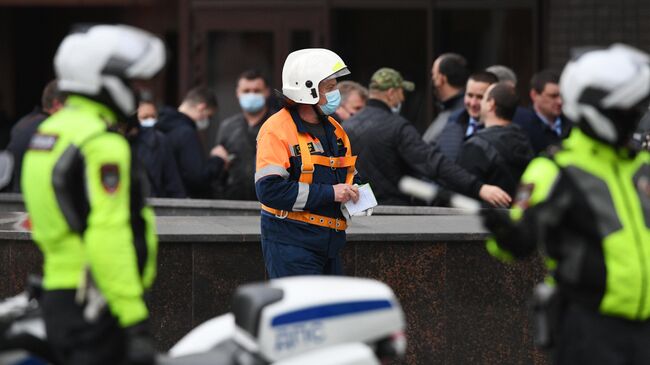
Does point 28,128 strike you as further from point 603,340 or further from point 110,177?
point 603,340

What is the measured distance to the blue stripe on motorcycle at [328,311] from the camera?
535cm

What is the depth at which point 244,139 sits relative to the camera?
1197 centimetres

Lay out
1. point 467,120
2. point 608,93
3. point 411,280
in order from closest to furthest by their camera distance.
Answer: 1. point 608,93
2. point 411,280
3. point 467,120

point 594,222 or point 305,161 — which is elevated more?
point 305,161

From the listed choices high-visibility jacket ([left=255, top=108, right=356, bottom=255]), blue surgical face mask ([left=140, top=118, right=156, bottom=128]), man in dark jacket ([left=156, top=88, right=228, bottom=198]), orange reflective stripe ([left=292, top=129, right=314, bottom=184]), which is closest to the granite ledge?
high-visibility jacket ([left=255, top=108, right=356, bottom=255])

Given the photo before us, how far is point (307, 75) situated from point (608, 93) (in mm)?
2384

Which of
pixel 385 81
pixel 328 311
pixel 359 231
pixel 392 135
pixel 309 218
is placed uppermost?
pixel 385 81

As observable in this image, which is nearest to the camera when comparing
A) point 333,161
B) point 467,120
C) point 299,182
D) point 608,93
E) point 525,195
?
point 608,93

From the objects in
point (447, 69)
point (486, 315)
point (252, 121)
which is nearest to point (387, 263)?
point (486, 315)

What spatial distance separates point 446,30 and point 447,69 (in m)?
4.73

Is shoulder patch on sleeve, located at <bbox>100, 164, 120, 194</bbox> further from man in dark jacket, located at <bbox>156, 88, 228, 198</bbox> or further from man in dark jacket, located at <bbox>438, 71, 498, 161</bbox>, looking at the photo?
man in dark jacket, located at <bbox>156, 88, 228, 198</bbox>

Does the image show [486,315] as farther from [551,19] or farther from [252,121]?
[551,19]

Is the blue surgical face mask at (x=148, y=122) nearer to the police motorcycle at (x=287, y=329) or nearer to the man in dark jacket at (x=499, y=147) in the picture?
the man in dark jacket at (x=499, y=147)

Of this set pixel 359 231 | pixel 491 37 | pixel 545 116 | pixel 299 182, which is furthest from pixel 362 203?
pixel 491 37
